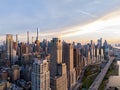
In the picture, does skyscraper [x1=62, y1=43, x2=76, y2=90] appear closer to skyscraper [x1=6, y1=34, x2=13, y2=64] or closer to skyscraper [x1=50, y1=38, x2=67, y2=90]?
skyscraper [x1=50, y1=38, x2=67, y2=90]

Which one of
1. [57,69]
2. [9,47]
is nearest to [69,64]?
[57,69]

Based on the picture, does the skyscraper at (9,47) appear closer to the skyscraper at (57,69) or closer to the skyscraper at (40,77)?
the skyscraper at (57,69)

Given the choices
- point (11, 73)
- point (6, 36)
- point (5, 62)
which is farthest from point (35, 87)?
point (6, 36)

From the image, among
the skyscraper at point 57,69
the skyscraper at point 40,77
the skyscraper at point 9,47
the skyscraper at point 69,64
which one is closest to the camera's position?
the skyscraper at point 40,77

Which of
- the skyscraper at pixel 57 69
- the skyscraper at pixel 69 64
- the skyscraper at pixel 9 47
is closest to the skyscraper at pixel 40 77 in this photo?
the skyscraper at pixel 57 69

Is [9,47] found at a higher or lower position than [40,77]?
higher

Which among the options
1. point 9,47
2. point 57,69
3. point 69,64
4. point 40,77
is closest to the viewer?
point 40,77

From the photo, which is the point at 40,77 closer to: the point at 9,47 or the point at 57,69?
the point at 57,69

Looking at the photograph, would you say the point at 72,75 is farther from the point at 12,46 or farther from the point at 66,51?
the point at 12,46
